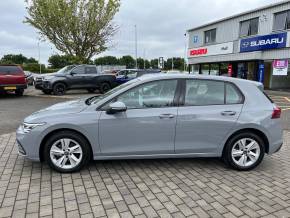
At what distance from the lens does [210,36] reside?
2852 cm

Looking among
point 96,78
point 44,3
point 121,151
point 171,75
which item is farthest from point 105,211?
point 44,3

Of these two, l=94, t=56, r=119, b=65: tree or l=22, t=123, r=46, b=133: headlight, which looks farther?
l=94, t=56, r=119, b=65: tree

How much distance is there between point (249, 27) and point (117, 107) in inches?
884

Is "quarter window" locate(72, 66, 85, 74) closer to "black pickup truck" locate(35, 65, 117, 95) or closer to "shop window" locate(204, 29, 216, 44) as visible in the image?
"black pickup truck" locate(35, 65, 117, 95)

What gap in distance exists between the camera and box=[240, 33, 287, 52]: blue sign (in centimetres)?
2037

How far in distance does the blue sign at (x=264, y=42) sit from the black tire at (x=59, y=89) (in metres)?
15.1

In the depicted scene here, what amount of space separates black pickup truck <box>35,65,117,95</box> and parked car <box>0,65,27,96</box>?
1.62 meters

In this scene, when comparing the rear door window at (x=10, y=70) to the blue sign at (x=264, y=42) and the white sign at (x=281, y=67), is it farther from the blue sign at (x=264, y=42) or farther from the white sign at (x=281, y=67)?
the white sign at (x=281, y=67)

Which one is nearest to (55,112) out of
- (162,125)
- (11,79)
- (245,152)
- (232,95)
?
(162,125)

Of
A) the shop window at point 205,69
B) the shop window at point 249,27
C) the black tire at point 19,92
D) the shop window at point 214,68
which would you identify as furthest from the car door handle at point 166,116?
the shop window at point 205,69

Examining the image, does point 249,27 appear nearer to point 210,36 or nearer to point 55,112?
point 210,36

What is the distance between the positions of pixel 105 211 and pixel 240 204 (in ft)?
5.38

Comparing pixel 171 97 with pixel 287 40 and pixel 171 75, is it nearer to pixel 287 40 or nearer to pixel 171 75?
pixel 171 75

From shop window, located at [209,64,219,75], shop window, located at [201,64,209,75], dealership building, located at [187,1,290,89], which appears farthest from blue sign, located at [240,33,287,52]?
shop window, located at [201,64,209,75]
